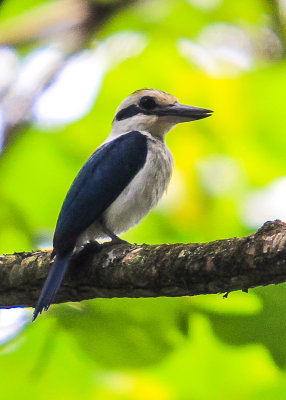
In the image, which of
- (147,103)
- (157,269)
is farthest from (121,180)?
(157,269)

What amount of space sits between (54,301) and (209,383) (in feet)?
2.85

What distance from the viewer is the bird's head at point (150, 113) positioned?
4.59m

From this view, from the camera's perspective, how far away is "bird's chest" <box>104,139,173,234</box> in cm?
415

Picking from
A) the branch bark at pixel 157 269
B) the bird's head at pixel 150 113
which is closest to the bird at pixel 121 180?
the bird's head at pixel 150 113

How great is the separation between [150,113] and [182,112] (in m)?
0.40

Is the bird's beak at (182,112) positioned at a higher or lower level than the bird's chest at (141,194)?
higher

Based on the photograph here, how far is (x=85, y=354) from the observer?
2.87m

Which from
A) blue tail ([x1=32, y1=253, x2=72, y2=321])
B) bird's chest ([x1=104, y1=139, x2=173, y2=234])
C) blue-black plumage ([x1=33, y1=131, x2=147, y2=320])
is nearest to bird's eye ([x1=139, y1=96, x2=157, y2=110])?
blue-black plumage ([x1=33, y1=131, x2=147, y2=320])

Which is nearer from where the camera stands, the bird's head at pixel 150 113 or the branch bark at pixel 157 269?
the branch bark at pixel 157 269

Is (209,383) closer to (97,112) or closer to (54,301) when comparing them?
(54,301)

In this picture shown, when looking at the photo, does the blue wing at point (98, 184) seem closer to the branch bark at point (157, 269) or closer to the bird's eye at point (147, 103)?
the branch bark at point (157, 269)

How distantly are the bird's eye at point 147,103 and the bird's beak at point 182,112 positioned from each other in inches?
2.4

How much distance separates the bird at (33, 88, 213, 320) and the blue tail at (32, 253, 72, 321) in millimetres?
81

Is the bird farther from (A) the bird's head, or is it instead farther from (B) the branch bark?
(B) the branch bark
